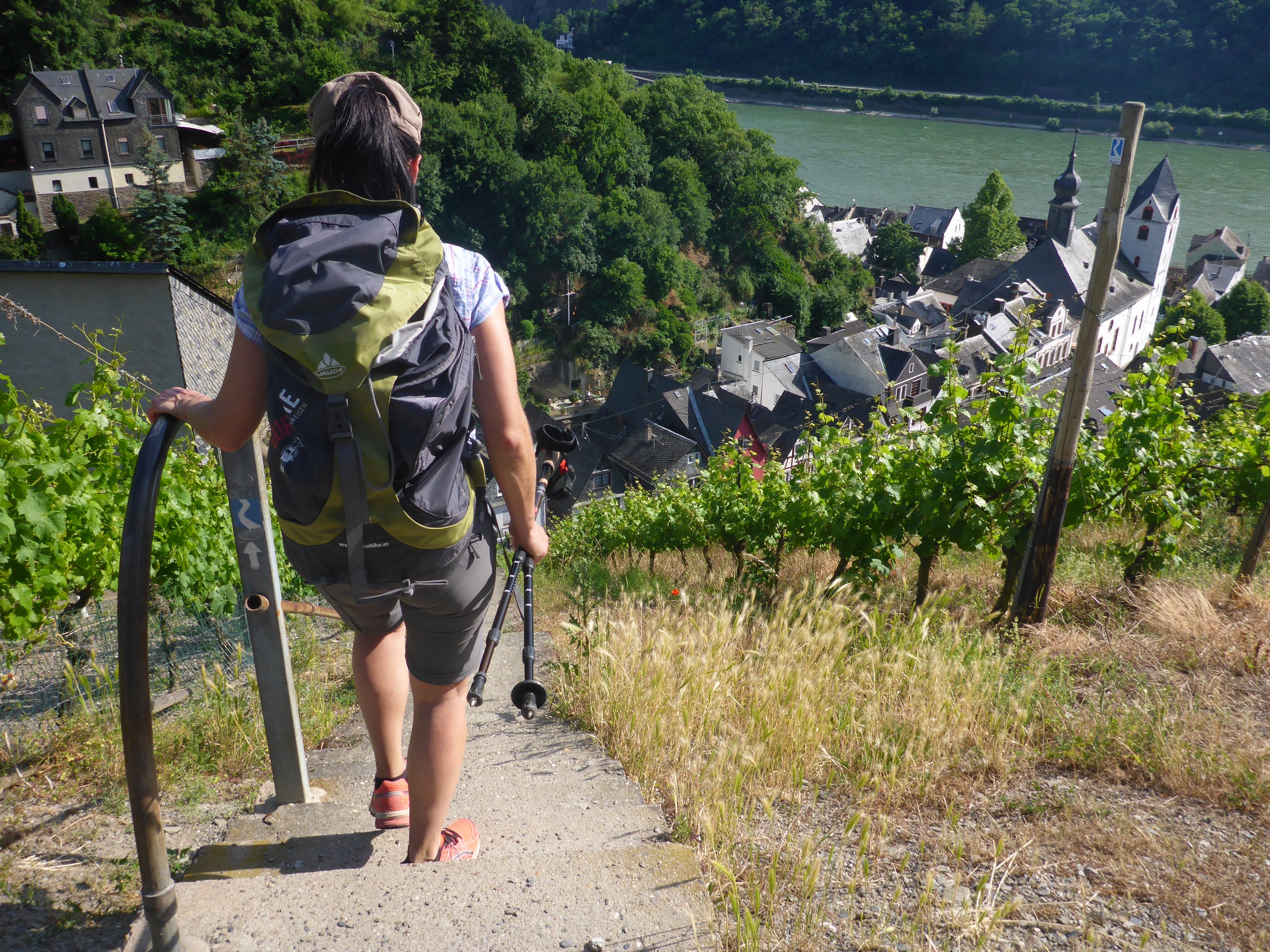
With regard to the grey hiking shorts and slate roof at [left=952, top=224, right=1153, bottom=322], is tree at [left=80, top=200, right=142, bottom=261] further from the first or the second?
slate roof at [left=952, top=224, right=1153, bottom=322]

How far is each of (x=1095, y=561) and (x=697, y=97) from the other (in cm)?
3860

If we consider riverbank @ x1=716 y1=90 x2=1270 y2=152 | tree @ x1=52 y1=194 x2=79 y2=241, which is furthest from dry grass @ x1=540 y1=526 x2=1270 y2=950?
riverbank @ x1=716 y1=90 x2=1270 y2=152

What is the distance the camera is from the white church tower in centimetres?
3931

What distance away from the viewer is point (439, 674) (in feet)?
4.64

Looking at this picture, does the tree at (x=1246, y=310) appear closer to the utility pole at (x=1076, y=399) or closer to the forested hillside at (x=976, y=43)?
the forested hillside at (x=976, y=43)

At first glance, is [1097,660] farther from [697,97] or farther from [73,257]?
[697,97]

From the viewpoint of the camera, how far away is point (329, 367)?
1083mm

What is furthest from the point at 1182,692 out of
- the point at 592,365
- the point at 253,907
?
the point at 592,365

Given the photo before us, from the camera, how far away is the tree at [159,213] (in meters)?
21.1

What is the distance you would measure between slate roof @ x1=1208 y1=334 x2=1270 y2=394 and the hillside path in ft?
98.5

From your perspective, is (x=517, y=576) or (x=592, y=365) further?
(x=592, y=365)

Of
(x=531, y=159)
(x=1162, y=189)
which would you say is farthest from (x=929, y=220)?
(x=531, y=159)

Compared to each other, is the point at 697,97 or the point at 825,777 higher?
the point at 697,97

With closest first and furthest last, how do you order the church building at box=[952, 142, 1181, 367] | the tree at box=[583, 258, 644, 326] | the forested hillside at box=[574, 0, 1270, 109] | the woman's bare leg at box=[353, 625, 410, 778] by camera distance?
the woman's bare leg at box=[353, 625, 410, 778]
the tree at box=[583, 258, 644, 326]
the church building at box=[952, 142, 1181, 367]
the forested hillside at box=[574, 0, 1270, 109]
